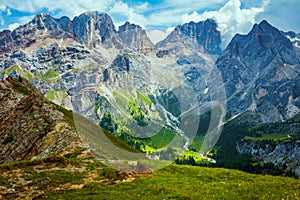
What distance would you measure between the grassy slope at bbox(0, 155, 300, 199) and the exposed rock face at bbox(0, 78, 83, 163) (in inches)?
563

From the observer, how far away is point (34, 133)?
72.6 metres

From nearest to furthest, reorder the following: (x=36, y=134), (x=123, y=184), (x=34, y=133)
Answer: (x=123, y=184) → (x=36, y=134) → (x=34, y=133)

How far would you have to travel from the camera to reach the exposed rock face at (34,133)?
2596 inches

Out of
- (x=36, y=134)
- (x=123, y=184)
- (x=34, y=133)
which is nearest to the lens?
(x=123, y=184)

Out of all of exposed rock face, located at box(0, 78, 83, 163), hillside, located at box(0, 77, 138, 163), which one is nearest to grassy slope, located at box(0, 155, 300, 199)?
hillside, located at box(0, 77, 138, 163)

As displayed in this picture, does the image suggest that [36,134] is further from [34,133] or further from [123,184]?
[123,184]

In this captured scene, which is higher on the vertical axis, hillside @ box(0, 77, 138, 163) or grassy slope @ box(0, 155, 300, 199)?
hillside @ box(0, 77, 138, 163)

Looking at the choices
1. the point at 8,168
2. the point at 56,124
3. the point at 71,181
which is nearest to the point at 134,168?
the point at 71,181

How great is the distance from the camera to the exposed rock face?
216 ft

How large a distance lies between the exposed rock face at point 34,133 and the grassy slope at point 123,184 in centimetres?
1430

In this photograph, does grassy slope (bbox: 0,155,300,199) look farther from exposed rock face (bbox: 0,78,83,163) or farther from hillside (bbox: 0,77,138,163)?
exposed rock face (bbox: 0,78,83,163)

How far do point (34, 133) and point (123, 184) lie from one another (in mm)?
41364

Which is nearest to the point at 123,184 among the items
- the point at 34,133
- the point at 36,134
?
the point at 36,134

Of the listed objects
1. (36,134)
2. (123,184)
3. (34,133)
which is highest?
(34,133)
